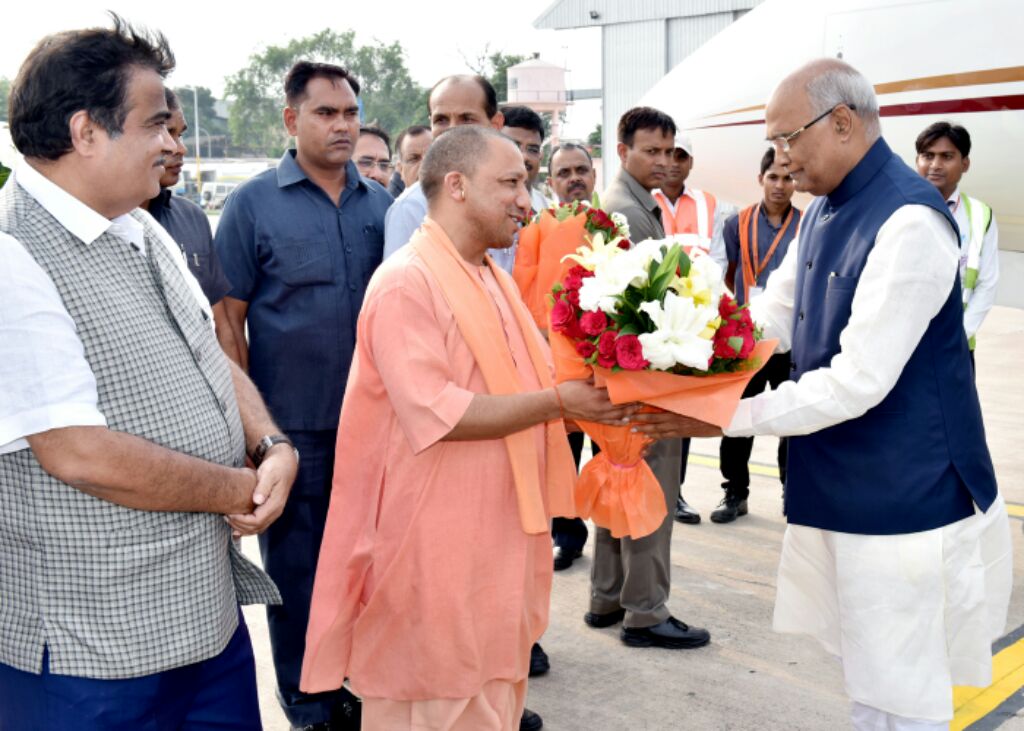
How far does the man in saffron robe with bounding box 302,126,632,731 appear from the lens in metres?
2.76

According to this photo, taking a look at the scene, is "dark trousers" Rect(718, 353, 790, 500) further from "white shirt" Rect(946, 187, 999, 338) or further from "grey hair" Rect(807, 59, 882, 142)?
"grey hair" Rect(807, 59, 882, 142)

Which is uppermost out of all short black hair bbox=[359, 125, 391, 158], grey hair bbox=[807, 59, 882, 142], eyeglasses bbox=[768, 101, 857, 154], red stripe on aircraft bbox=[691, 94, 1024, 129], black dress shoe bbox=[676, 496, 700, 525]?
red stripe on aircraft bbox=[691, 94, 1024, 129]

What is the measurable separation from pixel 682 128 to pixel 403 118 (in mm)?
90888

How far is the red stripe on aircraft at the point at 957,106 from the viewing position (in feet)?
21.9

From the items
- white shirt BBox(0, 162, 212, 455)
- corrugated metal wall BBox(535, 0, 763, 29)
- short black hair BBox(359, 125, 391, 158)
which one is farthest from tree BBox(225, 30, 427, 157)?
white shirt BBox(0, 162, 212, 455)

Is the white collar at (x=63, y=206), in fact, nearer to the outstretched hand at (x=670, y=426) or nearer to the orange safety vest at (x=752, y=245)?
the outstretched hand at (x=670, y=426)

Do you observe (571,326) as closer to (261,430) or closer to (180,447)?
(261,430)

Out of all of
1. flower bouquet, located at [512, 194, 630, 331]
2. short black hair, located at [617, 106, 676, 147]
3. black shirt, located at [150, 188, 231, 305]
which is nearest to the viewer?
black shirt, located at [150, 188, 231, 305]

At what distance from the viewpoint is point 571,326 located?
2908 mm

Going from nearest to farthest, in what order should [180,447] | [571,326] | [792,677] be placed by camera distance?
[180,447] → [571,326] → [792,677]

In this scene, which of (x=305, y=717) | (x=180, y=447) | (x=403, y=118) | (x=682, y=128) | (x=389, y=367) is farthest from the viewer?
(x=403, y=118)

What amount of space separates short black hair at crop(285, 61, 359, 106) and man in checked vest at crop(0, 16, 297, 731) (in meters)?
2.03

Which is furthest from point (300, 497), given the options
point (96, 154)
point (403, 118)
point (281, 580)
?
point (403, 118)

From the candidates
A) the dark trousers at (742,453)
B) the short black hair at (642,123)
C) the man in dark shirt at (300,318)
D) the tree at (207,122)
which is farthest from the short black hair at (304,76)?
the tree at (207,122)
